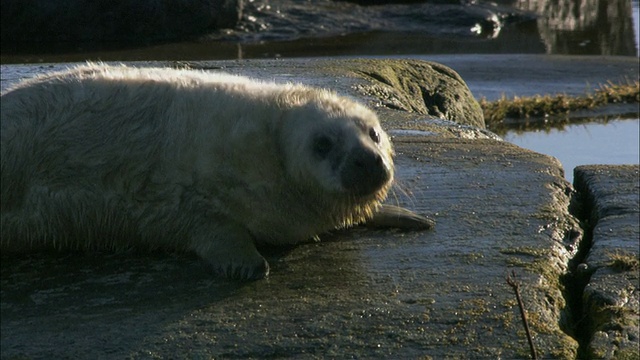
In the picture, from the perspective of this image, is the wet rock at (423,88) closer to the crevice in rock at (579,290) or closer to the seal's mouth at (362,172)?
the crevice in rock at (579,290)

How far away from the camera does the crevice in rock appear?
4.37 m

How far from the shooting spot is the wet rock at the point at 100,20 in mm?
17125

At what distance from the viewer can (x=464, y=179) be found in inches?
→ 235

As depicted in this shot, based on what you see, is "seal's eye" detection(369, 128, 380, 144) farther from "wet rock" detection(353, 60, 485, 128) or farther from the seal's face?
"wet rock" detection(353, 60, 485, 128)

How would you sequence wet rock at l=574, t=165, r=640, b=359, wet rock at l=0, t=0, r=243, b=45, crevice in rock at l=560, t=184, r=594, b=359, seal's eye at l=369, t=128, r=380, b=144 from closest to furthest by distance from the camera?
wet rock at l=574, t=165, r=640, b=359
crevice in rock at l=560, t=184, r=594, b=359
seal's eye at l=369, t=128, r=380, b=144
wet rock at l=0, t=0, r=243, b=45

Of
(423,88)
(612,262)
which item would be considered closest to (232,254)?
(612,262)

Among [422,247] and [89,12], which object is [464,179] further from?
[89,12]

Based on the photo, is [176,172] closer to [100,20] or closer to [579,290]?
[579,290]

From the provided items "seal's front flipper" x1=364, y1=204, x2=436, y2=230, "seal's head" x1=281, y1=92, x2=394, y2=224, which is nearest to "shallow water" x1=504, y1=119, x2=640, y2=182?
"seal's front flipper" x1=364, y1=204, x2=436, y2=230

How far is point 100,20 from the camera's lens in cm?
1742

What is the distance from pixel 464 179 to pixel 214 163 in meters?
1.75

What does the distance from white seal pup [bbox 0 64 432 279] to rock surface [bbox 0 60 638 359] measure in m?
0.12

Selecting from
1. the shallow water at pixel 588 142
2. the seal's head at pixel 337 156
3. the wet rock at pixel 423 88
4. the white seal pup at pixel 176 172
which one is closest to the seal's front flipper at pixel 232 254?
the white seal pup at pixel 176 172

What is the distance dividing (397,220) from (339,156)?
0.58 metres
